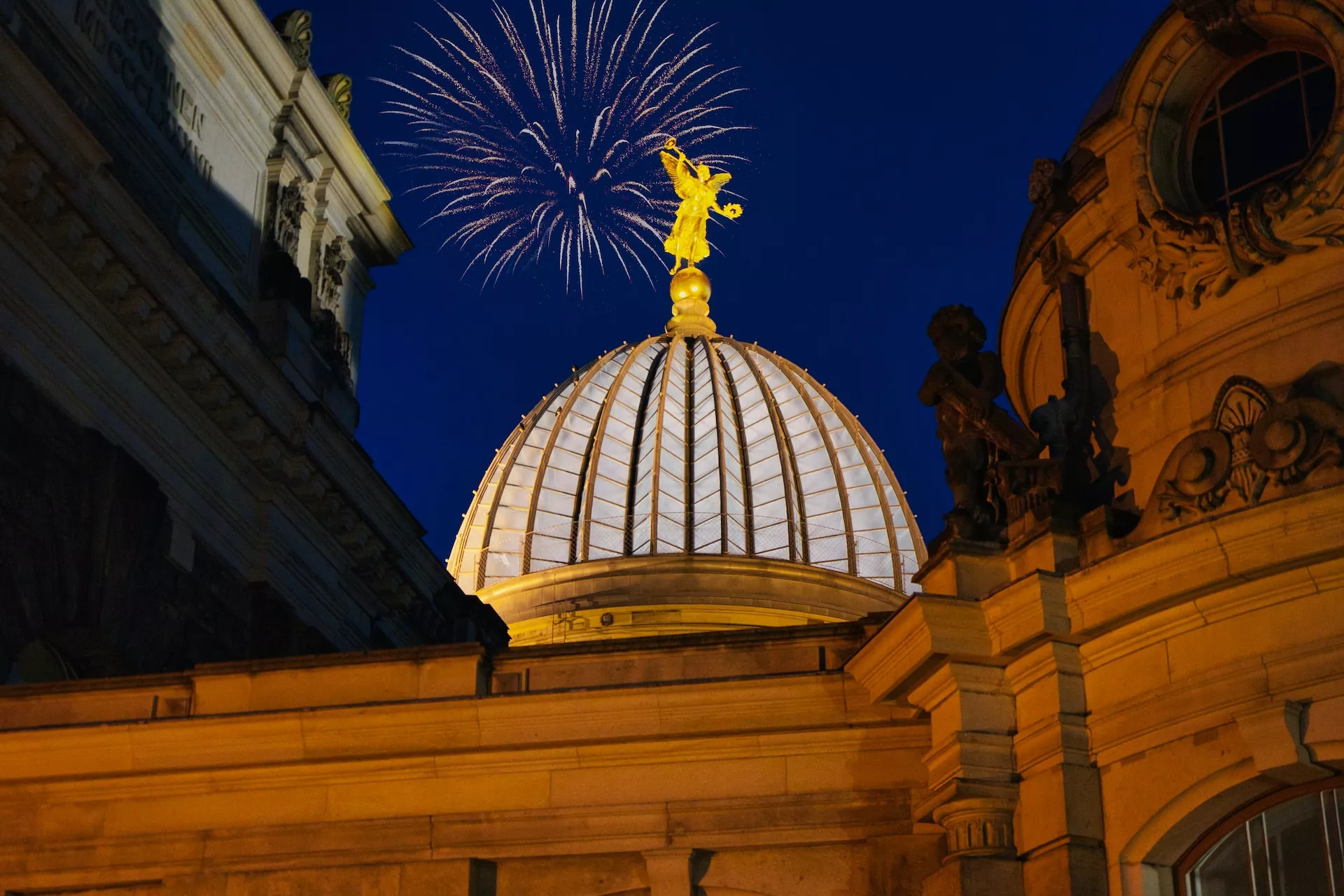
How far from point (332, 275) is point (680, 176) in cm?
3502

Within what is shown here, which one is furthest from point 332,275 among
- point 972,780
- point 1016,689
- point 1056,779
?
point 1056,779

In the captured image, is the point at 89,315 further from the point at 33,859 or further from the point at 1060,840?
the point at 1060,840

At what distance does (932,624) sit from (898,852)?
2.31 meters

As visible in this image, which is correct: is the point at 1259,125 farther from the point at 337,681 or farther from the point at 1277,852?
the point at 337,681

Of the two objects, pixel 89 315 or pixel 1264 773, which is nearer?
pixel 1264 773

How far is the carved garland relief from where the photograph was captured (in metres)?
17.0

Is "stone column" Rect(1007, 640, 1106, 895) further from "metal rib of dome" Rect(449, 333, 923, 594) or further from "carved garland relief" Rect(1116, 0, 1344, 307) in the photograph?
"metal rib of dome" Rect(449, 333, 923, 594)

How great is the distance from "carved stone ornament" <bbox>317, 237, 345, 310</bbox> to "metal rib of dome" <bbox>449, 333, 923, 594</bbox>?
77.0 ft

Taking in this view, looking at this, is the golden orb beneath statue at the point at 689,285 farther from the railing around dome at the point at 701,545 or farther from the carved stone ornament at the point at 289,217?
the carved stone ornament at the point at 289,217

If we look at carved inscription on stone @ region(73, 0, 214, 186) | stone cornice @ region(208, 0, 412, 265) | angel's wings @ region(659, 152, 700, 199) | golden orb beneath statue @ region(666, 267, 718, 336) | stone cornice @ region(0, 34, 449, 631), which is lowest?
stone cornice @ region(0, 34, 449, 631)

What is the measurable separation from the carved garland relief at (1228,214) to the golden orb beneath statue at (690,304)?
168 ft

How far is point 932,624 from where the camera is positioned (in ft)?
56.4

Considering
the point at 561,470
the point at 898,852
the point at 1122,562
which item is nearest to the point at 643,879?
the point at 898,852

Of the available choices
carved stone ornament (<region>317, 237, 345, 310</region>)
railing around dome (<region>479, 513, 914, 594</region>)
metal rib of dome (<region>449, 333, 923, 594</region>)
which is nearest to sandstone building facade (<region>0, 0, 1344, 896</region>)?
carved stone ornament (<region>317, 237, 345, 310</region>)
